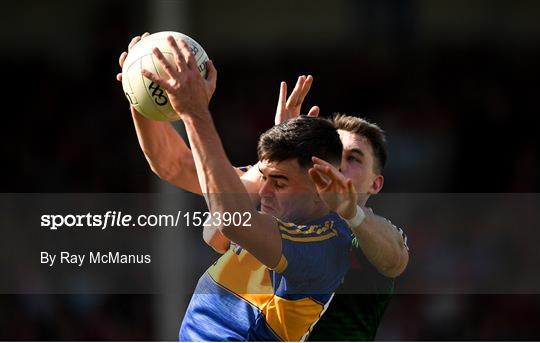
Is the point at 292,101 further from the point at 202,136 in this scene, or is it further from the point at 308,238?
the point at 202,136

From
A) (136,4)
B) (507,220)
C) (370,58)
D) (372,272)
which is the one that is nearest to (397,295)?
(507,220)

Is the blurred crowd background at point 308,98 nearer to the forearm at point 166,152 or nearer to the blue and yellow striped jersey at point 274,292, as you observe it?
the forearm at point 166,152

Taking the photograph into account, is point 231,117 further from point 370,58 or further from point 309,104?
point 370,58

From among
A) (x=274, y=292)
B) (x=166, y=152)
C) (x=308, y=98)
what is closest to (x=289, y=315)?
(x=274, y=292)

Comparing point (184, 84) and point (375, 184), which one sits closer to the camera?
point (184, 84)

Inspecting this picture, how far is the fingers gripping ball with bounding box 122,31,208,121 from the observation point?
377cm

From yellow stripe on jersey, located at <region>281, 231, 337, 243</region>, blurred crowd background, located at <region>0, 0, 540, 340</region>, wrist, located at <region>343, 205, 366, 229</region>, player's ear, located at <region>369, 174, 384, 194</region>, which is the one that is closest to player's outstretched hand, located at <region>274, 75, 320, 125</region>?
player's ear, located at <region>369, 174, 384, 194</region>

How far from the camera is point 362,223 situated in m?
3.62

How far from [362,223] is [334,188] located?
22 cm

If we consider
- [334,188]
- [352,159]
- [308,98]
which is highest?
[334,188]

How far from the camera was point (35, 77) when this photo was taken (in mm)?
9141

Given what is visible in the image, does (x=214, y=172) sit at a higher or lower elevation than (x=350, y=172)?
higher

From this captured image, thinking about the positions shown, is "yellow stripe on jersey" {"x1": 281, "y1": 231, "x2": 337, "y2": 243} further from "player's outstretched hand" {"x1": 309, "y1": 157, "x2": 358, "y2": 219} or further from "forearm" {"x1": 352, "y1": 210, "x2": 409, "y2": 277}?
"player's outstretched hand" {"x1": 309, "y1": 157, "x2": 358, "y2": 219}

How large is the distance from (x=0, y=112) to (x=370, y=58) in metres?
3.04
